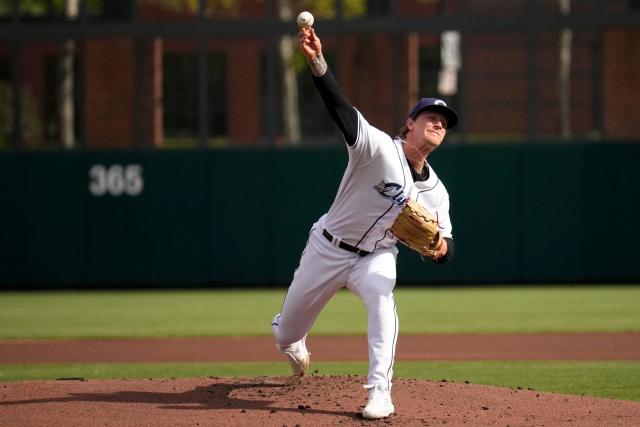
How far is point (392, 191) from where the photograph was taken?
650cm

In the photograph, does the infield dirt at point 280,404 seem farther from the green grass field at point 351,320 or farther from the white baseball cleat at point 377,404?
the green grass field at point 351,320

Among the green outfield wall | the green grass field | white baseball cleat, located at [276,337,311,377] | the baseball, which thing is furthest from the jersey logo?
the green outfield wall

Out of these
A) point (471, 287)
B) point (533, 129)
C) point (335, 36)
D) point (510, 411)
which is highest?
point (335, 36)

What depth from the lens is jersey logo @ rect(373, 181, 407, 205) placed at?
6.48 meters

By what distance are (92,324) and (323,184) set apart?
589cm

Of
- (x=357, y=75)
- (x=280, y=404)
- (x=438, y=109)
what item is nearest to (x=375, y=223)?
(x=438, y=109)

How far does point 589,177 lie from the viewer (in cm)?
1808

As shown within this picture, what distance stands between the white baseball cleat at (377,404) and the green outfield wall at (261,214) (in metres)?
11.9

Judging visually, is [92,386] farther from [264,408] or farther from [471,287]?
[471,287]

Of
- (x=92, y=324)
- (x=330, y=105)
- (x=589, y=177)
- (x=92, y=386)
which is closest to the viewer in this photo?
(x=330, y=105)

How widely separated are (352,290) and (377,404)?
830mm

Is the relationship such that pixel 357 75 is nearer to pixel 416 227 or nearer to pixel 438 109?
pixel 438 109

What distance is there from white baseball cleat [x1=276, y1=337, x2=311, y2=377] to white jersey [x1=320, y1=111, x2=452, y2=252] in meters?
0.91

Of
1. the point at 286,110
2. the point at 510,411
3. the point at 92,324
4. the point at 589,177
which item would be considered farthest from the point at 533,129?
the point at 510,411
